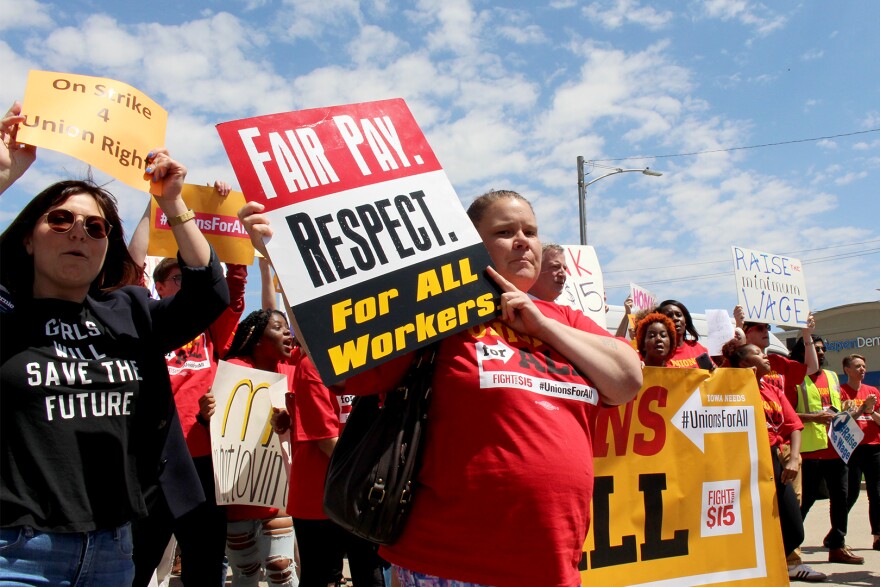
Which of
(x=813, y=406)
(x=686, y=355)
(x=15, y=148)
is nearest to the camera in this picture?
(x=15, y=148)

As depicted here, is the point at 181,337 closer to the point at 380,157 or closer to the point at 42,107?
the point at 380,157

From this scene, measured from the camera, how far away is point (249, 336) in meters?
4.97

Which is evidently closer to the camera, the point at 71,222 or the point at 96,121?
the point at 71,222

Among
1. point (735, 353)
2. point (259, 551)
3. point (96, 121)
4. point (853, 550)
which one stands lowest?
point (853, 550)

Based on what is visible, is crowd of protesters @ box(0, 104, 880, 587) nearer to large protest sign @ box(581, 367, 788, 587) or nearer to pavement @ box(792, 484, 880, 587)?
large protest sign @ box(581, 367, 788, 587)

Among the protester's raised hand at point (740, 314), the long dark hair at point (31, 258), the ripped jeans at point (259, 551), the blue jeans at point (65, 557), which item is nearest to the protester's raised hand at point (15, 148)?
the long dark hair at point (31, 258)

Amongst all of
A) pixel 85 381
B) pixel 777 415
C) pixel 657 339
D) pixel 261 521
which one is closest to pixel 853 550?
pixel 777 415

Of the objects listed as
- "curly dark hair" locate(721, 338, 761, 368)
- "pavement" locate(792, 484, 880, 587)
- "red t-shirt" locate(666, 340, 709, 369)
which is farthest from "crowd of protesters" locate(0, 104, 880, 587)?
"pavement" locate(792, 484, 880, 587)

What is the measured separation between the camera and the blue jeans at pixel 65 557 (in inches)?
72.2

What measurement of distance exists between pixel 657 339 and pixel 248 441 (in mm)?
3056

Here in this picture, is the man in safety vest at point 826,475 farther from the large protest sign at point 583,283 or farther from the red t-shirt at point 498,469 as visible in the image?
the red t-shirt at point 498,469

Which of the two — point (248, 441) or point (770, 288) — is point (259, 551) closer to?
point (248, 441)

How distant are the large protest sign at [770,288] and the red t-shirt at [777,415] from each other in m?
1.92

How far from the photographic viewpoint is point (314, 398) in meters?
4.02
